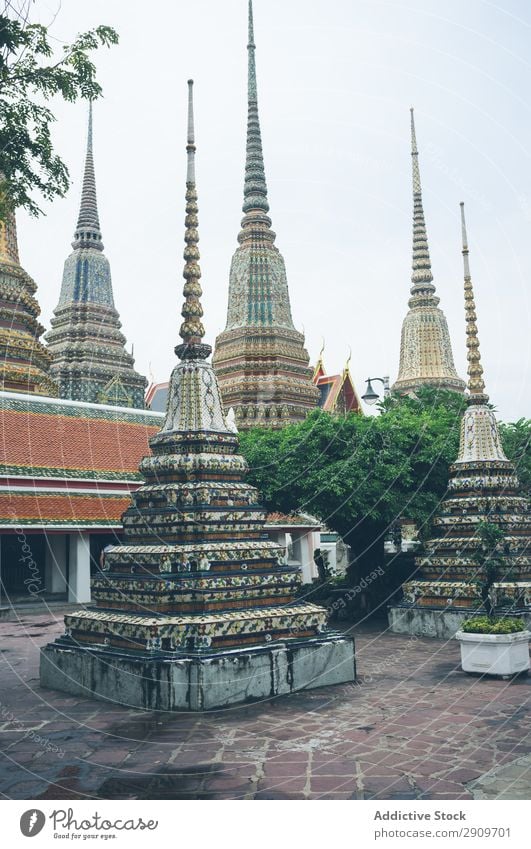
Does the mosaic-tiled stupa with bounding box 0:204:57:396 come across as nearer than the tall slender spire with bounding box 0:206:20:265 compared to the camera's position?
Yes

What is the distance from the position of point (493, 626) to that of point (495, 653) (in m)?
0.46

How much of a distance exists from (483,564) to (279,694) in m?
6.41

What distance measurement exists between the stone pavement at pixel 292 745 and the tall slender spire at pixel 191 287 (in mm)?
5667

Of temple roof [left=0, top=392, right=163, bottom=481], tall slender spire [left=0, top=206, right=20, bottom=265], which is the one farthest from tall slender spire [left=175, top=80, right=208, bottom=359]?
tall slender spire [left=0, top=206, right=20, bottom=265]

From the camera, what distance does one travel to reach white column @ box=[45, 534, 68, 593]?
25609mm

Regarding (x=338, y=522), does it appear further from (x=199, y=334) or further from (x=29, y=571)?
(x=29, y=571)

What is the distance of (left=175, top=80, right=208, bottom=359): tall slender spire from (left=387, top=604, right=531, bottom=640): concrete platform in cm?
778

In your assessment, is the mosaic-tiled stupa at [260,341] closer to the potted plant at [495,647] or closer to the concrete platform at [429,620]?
the concrete platform at [429,620]

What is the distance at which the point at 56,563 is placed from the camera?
25.8m

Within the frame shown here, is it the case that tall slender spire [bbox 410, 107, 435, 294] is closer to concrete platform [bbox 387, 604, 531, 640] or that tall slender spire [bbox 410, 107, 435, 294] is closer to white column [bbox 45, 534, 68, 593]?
white column [bbox 45, 534, 68, 593]

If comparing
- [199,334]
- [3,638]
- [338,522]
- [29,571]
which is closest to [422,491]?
[338,522]

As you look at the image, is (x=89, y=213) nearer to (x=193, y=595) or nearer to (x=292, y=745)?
(x=193, y=595)

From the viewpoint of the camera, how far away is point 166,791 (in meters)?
6.36

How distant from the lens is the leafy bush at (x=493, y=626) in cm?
1172
